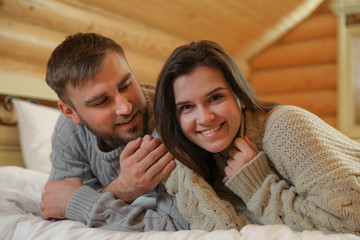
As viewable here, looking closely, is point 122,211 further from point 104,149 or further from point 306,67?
point 306,67

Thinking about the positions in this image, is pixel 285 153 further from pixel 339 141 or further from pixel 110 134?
pixel 110 134

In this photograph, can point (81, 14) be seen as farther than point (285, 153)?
Yes

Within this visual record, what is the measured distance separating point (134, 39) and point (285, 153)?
6.70 ft

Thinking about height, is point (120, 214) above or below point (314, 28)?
below

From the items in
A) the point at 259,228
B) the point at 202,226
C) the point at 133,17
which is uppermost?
the point at 133,17

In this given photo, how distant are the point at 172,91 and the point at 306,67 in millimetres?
3510

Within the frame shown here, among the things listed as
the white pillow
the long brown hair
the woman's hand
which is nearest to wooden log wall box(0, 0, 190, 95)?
the white pillow

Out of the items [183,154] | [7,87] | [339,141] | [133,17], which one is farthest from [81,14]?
[339,141]

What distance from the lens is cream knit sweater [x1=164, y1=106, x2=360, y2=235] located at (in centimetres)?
111

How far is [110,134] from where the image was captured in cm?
165

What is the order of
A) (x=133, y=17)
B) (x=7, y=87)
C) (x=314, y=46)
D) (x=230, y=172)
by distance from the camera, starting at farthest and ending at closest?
→ (x=314, y=46)
(x=133, y=17)
(x=7, y=87)
(x=230, y=172)

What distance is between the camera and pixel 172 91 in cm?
137

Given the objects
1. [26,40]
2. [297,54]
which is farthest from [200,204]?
[297,54]

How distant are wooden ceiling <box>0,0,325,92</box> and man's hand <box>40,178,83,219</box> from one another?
3.56ft
